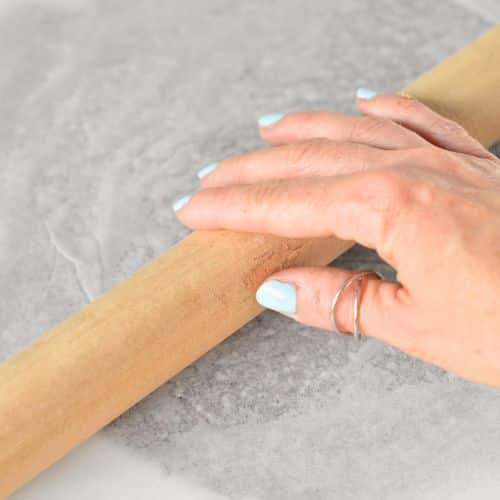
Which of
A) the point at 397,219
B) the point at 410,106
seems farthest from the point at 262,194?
the point at 410,106

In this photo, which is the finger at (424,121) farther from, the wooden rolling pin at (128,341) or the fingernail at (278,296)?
the fingernail at (278,296)

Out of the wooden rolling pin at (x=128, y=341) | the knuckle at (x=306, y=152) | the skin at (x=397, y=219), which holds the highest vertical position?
the knuckle at (x=306, y=152)

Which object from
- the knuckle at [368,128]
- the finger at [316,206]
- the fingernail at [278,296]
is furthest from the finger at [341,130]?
the fingernail at [278,296]

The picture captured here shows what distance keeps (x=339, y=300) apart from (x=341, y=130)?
10.8 inches

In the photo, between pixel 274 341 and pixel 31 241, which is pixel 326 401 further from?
pixel 31 241

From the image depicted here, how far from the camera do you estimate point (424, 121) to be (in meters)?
1.29

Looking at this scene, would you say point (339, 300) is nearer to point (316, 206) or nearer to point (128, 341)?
point (316, 206)

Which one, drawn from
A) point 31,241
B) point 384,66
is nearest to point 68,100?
point 31,241

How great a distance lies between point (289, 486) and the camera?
117 cm

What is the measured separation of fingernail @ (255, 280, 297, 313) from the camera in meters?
1.17

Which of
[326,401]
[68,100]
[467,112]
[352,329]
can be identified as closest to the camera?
[352,329]

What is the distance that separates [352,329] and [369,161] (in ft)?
0.72

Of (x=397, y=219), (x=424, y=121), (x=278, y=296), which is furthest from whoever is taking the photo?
(x=424, y=121)

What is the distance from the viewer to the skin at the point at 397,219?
1.06 m
